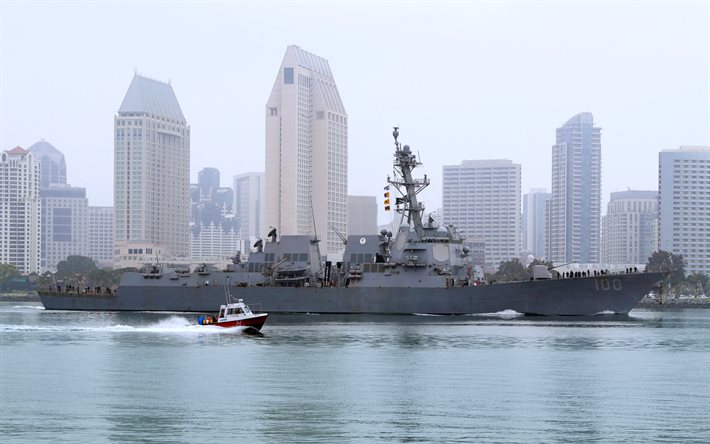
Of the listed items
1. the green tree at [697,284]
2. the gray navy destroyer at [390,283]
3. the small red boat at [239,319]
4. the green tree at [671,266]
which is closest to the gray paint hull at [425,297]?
the gray navy destroyer at [390,283]

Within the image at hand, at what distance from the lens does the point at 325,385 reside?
3881 cm

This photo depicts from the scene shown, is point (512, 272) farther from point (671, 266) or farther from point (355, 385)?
point (355, 385)

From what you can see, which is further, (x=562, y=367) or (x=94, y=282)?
(x=94, y=282)

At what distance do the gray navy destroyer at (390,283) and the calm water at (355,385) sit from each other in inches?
379

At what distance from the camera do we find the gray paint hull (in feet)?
236

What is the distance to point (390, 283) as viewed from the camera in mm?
75000

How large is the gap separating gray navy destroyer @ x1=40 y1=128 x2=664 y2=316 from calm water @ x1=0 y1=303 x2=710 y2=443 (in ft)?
31.6

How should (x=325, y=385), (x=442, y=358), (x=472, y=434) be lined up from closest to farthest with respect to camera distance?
(x=472, y=434) < (x=325, y=385) < (x=442, y=358)

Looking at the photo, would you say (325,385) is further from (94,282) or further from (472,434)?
(94,282)

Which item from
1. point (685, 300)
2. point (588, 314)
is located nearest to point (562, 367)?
point (588, 314)

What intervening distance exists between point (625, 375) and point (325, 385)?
11383 mm

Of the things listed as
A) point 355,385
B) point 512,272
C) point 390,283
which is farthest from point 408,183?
point 512,272

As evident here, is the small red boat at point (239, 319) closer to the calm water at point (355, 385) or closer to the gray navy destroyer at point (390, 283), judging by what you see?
the calm water at point (355, 385)

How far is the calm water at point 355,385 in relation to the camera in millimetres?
30500
